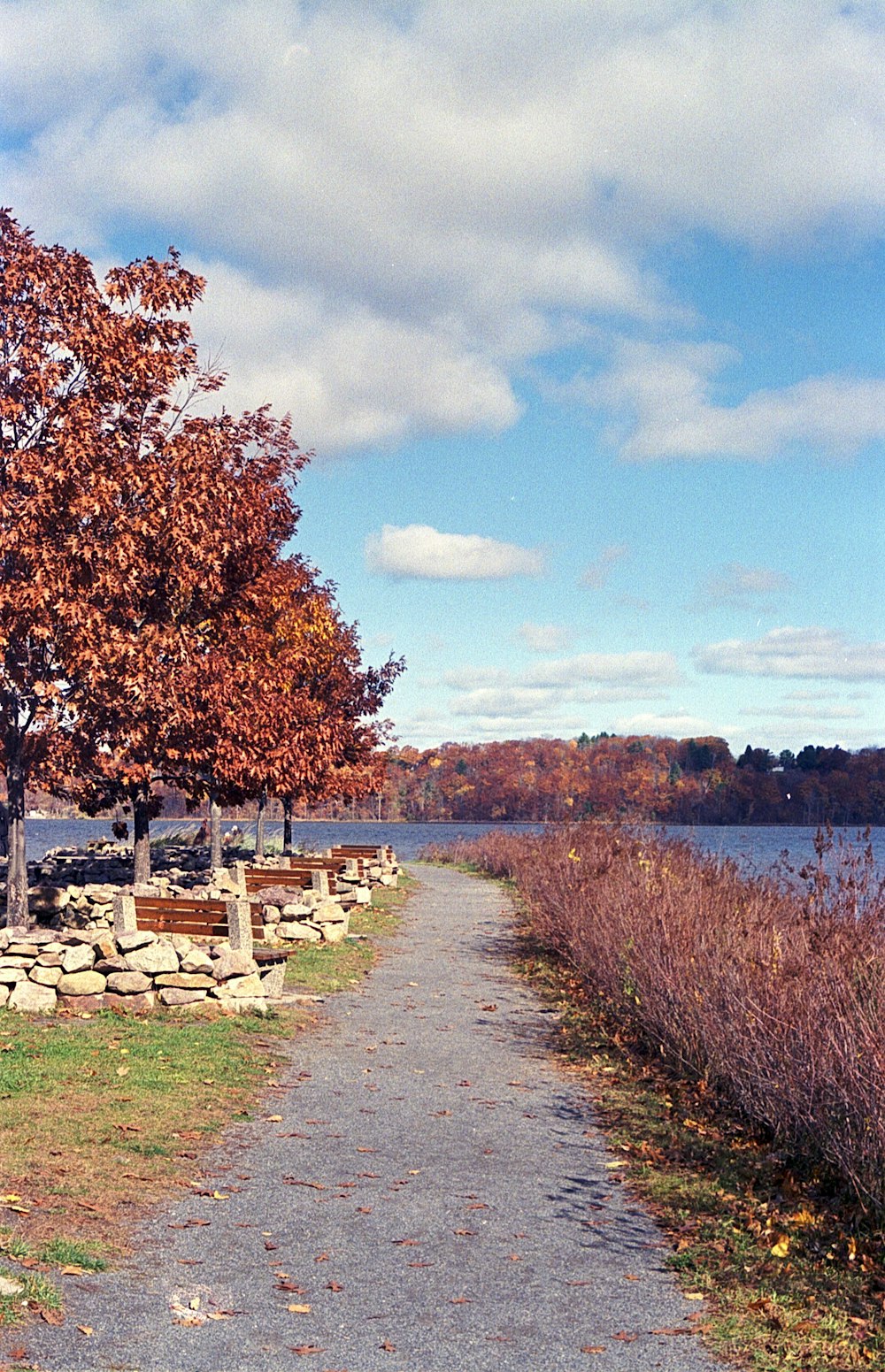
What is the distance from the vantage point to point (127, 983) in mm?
11875

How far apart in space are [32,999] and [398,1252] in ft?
21.3

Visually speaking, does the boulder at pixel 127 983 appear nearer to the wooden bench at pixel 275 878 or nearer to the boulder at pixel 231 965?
the boulder at pixel 231 965

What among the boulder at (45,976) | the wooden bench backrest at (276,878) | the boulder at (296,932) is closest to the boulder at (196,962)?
the boulder at (45,976)

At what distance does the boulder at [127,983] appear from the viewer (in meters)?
11.9

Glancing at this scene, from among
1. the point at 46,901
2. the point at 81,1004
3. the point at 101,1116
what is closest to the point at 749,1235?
the point at 101,1116

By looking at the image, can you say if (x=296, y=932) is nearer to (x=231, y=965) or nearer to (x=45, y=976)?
(x=231, y=965)

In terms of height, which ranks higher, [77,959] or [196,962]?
[77,959]

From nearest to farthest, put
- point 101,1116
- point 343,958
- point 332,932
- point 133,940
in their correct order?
1. point 101,1116
2. point 133,940
3. point 343,958
4. point 332,932

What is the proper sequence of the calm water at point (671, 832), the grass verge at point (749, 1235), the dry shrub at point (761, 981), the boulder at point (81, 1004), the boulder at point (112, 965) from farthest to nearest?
the calm water at point (671, 832), the boulder at point (112, 965), the boulder at point (81, 1004), the dry shrub at point (761, 981), the grass verge at point (749, 1235)

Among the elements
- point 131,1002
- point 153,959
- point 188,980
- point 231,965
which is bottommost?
point 131,1002

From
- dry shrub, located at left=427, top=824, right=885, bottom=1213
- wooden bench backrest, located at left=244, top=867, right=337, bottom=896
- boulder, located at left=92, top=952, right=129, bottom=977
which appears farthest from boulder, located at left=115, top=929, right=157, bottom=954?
wooden bench backrest, located at left=244, top=867, right=337, bottom=896

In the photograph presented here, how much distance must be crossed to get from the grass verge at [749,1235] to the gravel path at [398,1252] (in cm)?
21

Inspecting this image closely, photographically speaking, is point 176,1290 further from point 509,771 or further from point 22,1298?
point 509,771

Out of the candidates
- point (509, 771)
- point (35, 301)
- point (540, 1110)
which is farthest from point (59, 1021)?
point (509, 771)
